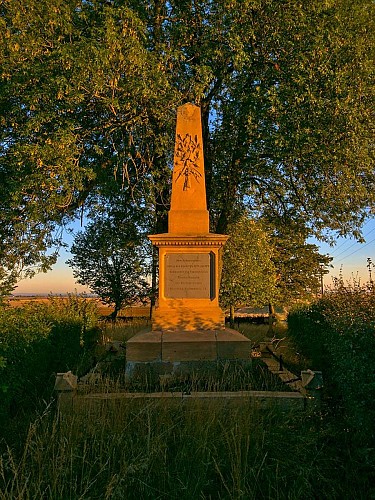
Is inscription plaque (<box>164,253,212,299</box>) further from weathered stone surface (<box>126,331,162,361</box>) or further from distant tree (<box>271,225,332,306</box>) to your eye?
distant tree (<box>271,225,332,306</box>)

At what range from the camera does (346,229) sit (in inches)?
623

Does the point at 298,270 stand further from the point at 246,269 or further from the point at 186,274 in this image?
the point at 186,274

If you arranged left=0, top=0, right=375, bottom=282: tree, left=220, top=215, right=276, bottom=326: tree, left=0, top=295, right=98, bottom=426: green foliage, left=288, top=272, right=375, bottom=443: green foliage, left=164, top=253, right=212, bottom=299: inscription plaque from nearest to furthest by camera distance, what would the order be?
left=288, top=272, right=375, bottom=443: green foliage
left=0, top=295, right=98, bottom=426: green foliage
left=164, top=253, right=212, bottom=299: inscription plaque
left=0, top=0, right=375, bottom=282: tree
left=220, top=215, right=276, bottom=326: tree

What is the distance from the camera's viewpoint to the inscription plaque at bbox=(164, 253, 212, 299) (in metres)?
9.27

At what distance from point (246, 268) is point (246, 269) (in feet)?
0.13

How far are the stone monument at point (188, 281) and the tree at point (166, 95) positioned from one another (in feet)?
7.27

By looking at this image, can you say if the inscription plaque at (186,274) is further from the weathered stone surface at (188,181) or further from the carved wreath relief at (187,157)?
the carved wreath relief at (187,157)

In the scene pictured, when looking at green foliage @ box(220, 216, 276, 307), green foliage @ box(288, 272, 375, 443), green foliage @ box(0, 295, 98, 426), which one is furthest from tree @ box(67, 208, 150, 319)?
green foliage @ box(288, 272, 375, 443)

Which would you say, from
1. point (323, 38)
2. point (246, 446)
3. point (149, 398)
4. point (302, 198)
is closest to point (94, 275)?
point (302, 198)

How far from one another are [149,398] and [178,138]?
6.25 meters

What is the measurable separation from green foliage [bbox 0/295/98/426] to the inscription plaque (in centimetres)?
250

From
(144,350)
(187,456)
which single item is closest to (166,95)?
(144,350)

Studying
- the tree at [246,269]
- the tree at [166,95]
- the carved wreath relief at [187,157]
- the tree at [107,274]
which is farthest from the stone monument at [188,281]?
the tree at [107,274]

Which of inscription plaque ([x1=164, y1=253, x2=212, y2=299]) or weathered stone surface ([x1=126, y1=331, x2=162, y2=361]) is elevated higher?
inscription plaque ([x1=164, y1=253, x2=212, y2=299])
